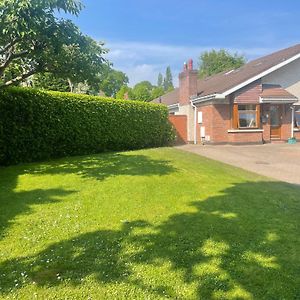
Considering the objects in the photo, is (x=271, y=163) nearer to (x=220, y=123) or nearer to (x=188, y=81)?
(x=220, y=123)

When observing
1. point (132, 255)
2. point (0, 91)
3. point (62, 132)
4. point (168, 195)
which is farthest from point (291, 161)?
point (0, 91)

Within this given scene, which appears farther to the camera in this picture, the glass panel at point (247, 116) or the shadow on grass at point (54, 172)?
the glass panel at point (247, 116)

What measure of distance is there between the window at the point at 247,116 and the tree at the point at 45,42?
11.9 meters

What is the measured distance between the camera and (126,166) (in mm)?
9805

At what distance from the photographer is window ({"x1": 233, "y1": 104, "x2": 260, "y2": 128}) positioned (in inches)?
744

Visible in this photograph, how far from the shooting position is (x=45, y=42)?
7730mm

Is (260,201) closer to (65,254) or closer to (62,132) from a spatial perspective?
(65,254)

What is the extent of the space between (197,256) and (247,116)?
1647cm

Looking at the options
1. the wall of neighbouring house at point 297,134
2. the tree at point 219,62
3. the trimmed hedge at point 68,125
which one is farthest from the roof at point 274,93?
the tree at point 219,62

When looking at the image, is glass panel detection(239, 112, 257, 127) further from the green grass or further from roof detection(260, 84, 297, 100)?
the green grass

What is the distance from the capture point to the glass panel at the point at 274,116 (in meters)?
20.0

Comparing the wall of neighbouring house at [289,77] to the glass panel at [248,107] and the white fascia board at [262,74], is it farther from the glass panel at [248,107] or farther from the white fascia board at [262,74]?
the glass panel at [248,107]

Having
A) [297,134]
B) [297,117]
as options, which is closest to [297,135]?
[297,134]

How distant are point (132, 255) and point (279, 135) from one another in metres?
18.3
